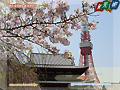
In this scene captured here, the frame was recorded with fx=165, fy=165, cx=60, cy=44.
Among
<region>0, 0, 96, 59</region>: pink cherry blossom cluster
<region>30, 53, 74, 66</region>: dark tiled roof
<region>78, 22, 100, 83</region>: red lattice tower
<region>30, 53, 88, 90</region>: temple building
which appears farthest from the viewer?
<region>78, 22, 100, 83</region>: red lattice tower

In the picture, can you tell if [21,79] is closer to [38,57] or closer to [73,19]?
[73,19]

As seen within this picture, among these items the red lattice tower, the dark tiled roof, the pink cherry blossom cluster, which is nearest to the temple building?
the dark tiled roof

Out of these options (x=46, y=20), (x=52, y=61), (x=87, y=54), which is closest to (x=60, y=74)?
(x=52, y=61)

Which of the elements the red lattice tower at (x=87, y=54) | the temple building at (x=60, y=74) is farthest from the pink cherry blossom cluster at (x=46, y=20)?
the red lattice tower at (x=87, y=54)

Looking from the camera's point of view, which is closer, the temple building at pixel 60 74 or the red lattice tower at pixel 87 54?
the temple building at pixel 60 74

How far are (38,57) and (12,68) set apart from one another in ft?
10.9

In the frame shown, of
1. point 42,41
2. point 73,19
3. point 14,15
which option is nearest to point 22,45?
point 42,41

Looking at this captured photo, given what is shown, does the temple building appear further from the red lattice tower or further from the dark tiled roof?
the red lattice tower

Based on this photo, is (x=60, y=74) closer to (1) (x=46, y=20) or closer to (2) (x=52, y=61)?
(2) (x=52, y=61)

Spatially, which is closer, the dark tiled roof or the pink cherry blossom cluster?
the pink cherry blossom cluster

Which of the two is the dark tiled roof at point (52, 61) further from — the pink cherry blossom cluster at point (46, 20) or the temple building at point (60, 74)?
the pink cherry blossom cluster at point (46, 20)

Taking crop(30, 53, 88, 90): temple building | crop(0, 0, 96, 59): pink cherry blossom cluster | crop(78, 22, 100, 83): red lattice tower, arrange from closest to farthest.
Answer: crop(0, 0, 96, 59): pink cherry blossom cluster, crop(30, 53, 88, 90): temple building, crop(78, 22, 100, 83): red lattice tower

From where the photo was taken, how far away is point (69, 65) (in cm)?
461

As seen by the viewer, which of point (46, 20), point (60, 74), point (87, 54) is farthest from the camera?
point (87, 54)
